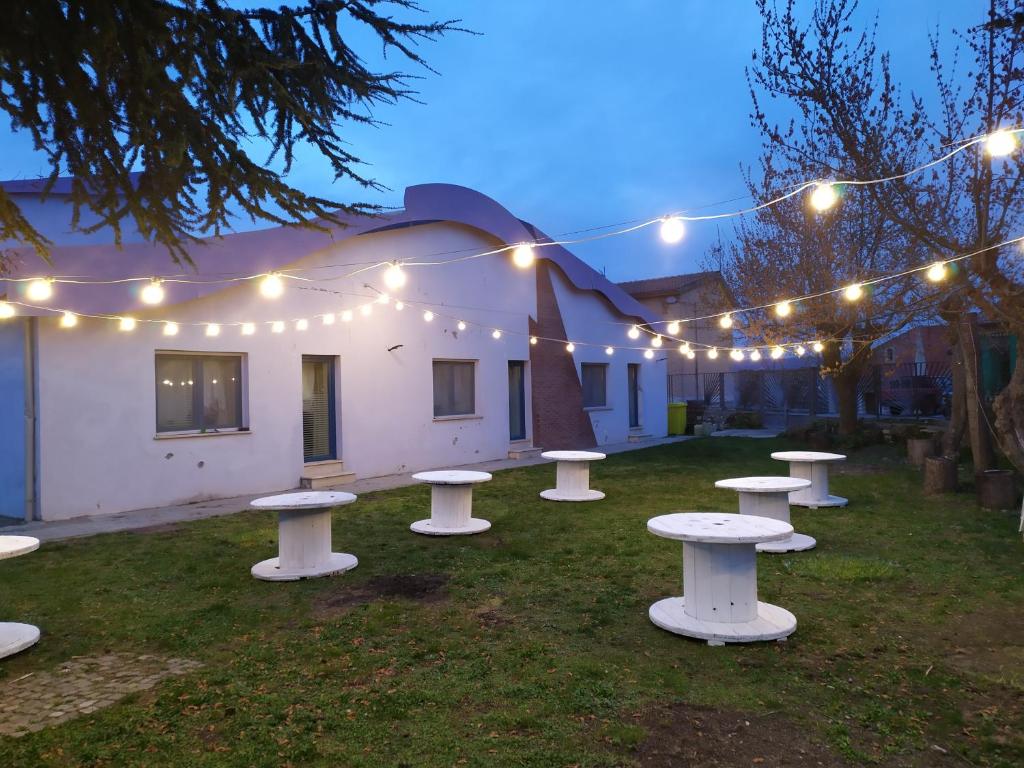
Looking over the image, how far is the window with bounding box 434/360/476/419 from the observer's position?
45.3 feet

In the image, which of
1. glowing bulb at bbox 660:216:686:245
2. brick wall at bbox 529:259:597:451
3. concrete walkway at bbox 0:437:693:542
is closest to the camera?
glowing bulb at bbox 660:216:686:245

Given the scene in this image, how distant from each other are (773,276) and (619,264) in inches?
3044

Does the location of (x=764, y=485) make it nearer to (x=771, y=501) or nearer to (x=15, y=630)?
(x=771, y=501)

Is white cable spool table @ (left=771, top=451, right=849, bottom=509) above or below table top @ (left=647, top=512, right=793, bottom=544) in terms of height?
below

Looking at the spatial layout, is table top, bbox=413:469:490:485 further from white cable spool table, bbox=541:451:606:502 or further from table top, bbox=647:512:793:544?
table top, bbox=647:512:793:544

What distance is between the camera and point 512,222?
15312 millimetres

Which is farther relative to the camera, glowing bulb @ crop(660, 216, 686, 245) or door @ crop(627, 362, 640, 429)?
door @ crop(627, 362, 640, 429)

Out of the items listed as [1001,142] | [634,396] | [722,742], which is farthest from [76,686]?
[634,396]

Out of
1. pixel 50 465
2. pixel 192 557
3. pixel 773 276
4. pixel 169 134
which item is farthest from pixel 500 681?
pixel 773 276

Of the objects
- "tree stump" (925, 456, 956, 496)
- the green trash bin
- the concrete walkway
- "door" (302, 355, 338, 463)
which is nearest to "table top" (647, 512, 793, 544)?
"tree stump" (925, 456, 956, 496)

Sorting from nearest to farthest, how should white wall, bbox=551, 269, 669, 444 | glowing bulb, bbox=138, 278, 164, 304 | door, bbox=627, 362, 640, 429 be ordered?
1. glowing bulb, bbox=138, 278, 164, 304
2. white wall, bbox=551, 269, 669, 444
3. door, bbox=627, 362, 640, 429

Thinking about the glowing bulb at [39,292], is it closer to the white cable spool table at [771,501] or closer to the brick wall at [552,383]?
the white cable spool table at [771,501]

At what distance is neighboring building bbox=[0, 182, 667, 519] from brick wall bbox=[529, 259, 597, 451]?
0.15 feet

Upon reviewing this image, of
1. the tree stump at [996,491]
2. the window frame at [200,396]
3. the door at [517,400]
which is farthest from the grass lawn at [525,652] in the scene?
the door at [517,400]
